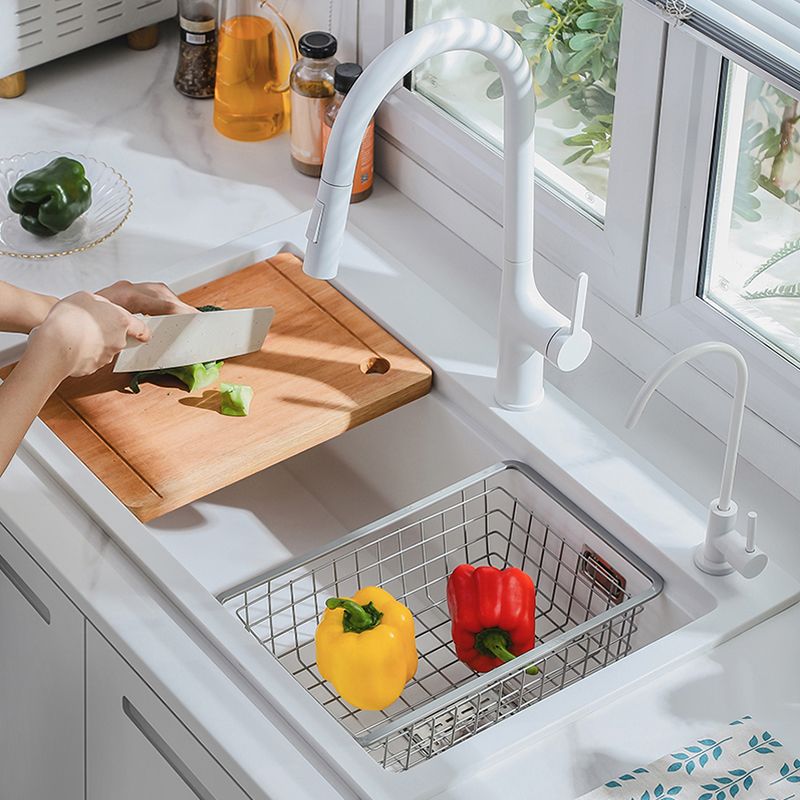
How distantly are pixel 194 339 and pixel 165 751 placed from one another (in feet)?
1.50

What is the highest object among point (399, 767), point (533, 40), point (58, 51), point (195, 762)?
point (533, 40)

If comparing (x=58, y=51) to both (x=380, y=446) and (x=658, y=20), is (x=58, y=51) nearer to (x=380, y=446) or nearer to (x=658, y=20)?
(x=380, y=446)

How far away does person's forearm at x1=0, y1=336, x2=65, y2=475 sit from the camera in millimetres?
1477

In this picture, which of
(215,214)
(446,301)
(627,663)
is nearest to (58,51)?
(215,214)

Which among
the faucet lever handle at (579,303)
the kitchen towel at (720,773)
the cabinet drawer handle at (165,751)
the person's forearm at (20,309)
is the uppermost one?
the faucet lever handle at (579,303)

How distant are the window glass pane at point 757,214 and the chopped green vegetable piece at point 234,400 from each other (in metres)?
0.51

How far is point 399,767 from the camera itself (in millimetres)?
1500

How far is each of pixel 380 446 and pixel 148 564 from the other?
428mm

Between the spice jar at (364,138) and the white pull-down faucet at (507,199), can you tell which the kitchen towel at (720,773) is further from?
the spice jar at (364,138)

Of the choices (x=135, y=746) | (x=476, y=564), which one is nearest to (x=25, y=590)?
(x=135, y=746)

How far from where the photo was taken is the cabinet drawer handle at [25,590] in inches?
62.1

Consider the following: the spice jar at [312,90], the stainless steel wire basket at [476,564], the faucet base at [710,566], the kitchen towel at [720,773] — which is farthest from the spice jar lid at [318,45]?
the kitchen towel at [720,773]

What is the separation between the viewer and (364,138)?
1939 mm

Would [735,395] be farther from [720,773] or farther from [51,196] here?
[51,196]
